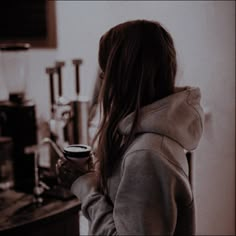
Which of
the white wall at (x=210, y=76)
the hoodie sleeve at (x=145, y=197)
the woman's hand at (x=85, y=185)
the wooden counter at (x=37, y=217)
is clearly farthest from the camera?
the white wall at (x=210, y=76)

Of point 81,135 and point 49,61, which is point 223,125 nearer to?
point 81,135

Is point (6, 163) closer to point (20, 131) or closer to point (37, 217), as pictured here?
point (20, 131)

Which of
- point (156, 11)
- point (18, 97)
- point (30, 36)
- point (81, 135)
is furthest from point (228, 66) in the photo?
point (30, 36)

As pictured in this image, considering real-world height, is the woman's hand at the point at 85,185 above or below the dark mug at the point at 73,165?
below

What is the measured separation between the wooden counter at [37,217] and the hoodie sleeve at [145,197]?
0.52m

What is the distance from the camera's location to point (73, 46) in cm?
357

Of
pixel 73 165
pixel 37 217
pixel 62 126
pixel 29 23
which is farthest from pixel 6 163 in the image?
pixel 29 23

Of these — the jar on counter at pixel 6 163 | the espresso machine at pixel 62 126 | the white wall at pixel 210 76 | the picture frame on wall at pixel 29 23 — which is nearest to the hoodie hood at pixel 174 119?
the espresso machine at pixel 62 126

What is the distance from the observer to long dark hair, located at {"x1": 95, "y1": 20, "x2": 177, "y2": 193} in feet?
3.96

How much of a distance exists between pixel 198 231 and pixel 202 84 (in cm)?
93

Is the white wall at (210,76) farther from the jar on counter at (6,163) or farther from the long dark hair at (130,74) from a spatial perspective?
the long dark hair at (130,74)

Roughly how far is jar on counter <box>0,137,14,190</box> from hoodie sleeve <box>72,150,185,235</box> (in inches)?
37.2

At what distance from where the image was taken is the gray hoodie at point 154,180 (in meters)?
1.15

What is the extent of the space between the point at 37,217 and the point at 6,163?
48 cm
